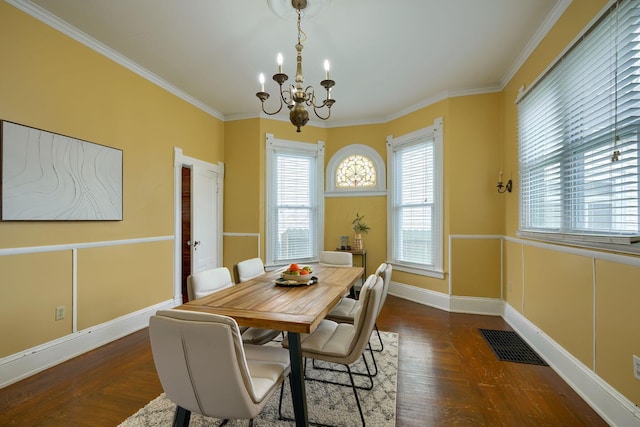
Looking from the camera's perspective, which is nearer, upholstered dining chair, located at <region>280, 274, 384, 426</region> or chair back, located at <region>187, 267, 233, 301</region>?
upholstered dining chair, located at <region>280, 274, 384, 426</region>

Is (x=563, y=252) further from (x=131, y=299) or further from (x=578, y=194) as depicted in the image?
(x=131, y=299)

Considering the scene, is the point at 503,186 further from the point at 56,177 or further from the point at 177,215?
the point at 56,177

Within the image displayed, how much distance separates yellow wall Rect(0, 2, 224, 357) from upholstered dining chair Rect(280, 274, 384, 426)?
2161 mm

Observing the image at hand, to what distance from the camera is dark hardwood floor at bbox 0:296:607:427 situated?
189 centimetres

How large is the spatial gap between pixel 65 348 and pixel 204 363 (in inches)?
92.6

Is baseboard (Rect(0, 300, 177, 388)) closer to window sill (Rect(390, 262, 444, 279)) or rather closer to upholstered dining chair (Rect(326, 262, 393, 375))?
upholstered dining chair (Rect(326, 262, 393, 375))

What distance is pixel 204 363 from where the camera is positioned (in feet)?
3.97

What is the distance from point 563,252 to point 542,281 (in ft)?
1.54

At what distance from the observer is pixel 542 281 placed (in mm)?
2746

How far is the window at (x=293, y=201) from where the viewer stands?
4.87m

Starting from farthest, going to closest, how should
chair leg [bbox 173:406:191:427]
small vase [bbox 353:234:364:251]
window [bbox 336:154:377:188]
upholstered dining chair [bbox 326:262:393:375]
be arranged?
window [bbox 336:154:377:188]
small vase [bbox 353:234:364:251]
upholstered dining chair [bbox 326:262:393:375]
chair leg [bbox 173:406:191:427]

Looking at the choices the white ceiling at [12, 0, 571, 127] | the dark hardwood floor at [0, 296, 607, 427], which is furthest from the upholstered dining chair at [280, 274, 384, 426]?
the white ceiling at [12, 0, 571, 127]

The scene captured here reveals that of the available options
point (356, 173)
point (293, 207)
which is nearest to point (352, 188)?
point (356, 173)

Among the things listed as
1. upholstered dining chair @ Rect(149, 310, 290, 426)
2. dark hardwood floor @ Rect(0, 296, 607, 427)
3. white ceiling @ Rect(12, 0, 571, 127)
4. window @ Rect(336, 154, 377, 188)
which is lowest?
dark hardwood floor @ Rect(0, 296, 607, 427)
